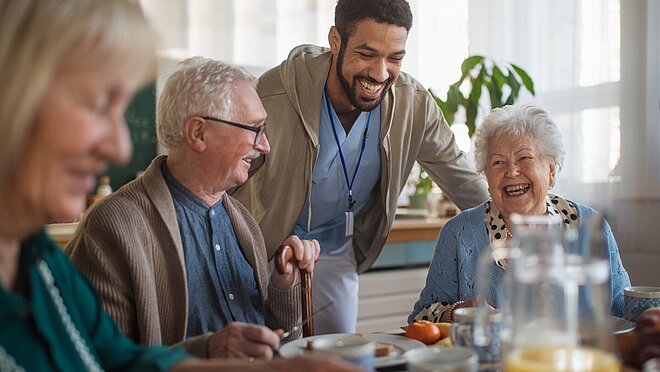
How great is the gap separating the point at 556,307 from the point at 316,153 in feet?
4.87

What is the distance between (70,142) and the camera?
2.73 ft

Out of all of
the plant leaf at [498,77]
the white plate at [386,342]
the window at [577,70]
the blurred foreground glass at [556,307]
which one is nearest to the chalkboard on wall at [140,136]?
the plant leaf at [498,77]

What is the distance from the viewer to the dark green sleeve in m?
1.08

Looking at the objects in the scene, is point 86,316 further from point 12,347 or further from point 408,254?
point 408,254

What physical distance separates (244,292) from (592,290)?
102cm

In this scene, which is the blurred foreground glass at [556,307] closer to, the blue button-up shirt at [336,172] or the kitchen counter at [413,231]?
the blue button-up shirt at [336,172]

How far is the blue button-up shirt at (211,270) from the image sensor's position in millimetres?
1692

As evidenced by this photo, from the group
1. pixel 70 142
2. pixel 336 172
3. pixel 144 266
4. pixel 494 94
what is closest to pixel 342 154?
pixel 336 172

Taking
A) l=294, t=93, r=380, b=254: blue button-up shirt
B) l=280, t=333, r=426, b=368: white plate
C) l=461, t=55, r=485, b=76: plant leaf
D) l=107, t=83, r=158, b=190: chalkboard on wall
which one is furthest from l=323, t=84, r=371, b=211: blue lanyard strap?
l=107, t=83, r=158, b=190: chalkboard on wall

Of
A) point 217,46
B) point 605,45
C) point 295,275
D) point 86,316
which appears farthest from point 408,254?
point 86,316

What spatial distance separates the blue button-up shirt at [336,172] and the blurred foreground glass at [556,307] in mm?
1512

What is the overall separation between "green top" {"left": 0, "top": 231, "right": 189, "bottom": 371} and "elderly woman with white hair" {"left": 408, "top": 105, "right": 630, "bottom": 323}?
1000 millimetres

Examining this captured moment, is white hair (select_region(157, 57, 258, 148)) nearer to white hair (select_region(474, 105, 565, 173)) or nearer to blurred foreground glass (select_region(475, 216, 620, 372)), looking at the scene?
white hair (select_region(474, 105, 565, 173))

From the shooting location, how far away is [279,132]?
2.30 metres
